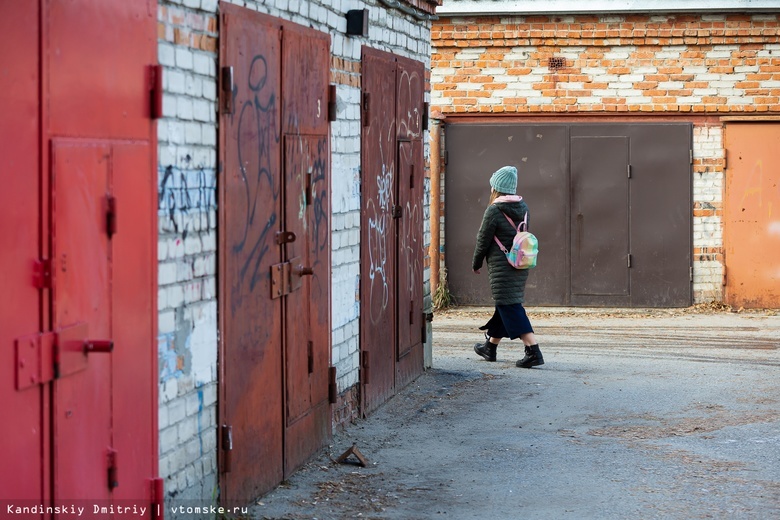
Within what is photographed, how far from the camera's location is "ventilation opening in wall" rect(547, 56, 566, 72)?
13352mm

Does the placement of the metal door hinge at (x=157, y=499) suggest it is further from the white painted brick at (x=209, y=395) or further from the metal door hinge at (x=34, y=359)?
the metal door hinge at (x=34, y=359)

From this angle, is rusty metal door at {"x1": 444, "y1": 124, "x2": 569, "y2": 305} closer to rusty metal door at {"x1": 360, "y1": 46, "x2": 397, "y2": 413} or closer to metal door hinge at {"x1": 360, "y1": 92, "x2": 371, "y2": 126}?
rusty metal door at {"x1": 360, "y1": 46, "x2": 397, "y2": 413}

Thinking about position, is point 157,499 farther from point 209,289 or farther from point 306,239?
point 306,239

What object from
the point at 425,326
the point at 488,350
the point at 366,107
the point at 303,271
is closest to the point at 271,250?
the point at 303,271

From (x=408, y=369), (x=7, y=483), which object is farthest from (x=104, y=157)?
(x=408, y=369)

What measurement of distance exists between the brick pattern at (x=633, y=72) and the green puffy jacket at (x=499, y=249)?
404 centimetres

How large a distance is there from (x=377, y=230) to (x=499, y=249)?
66.6 inches

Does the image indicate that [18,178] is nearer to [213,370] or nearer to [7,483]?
[7,483]

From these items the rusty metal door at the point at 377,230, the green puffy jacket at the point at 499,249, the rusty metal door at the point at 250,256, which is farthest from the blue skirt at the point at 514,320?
the rusty metal door at the point at 250,256

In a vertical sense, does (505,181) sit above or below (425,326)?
above

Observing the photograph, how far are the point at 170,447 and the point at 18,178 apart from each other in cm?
163

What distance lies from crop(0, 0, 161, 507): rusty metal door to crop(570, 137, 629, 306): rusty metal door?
924 cm

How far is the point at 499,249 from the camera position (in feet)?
31.6

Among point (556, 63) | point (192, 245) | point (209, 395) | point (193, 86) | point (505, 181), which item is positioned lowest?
point (209, 395)
